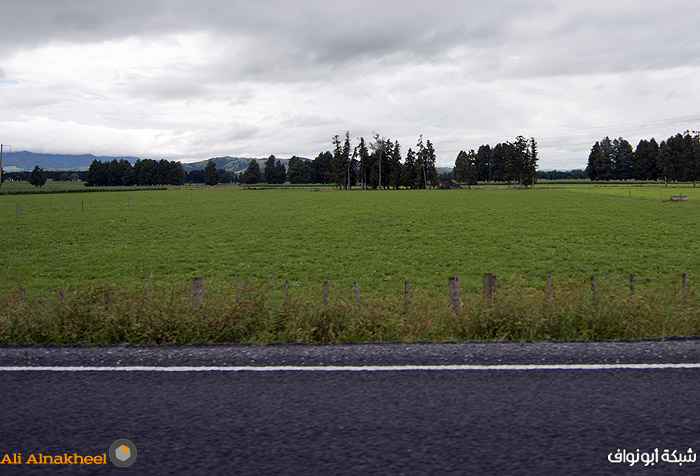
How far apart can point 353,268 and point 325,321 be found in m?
13.4

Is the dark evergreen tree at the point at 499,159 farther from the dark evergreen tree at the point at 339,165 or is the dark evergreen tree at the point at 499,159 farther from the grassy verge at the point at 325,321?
the grassy verge at the point at 325,321

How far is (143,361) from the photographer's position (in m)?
7.34

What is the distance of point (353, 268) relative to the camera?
2242 cm

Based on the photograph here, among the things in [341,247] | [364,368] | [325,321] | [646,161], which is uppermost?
[646,161]

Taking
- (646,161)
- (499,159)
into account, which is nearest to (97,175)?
(499,159)

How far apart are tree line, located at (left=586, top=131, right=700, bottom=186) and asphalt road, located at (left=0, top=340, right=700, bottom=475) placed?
150 m

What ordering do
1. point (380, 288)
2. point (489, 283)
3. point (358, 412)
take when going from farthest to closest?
1. point (380, 288)
2. point (489, 283)
3. point (358, 412)

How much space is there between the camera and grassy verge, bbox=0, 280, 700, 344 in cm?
861

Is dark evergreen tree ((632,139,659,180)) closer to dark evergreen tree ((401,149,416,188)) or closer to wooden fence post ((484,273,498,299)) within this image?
dark evergreen tree ((401,149,416,188))

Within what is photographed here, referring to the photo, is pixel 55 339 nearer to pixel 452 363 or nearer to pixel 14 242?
pixel 452 363

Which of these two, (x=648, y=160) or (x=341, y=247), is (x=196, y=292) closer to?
(x=341, y=247)

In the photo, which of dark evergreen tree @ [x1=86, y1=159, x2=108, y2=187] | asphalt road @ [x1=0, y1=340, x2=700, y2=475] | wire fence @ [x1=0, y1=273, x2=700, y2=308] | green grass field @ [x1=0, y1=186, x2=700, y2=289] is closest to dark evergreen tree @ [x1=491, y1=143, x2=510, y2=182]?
green grass field @ [x1=0, y1=186, x2=700, y2=289]

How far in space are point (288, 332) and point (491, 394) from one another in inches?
158

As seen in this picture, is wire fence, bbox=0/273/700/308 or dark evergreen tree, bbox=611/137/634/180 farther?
dark evergreen tree, bbox=611/137/634/180
